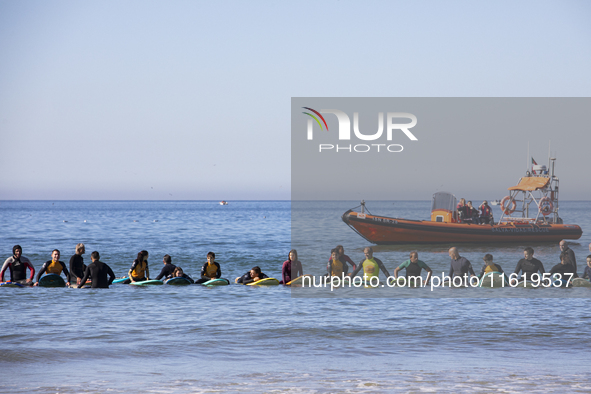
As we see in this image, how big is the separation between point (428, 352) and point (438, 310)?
11.1 ft

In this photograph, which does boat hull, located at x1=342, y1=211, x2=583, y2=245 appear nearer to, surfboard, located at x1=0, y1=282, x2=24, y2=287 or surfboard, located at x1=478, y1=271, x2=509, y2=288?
surfboard, located at x1=478, y1=271, x2=509, y2=288

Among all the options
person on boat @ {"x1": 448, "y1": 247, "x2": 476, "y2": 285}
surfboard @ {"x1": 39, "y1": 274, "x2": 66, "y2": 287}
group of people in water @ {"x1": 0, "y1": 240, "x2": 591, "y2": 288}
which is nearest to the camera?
person on boat @ {"x1": 448, "y1": 247, "x2": 476, "y2": 285}

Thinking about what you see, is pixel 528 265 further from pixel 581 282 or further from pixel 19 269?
pixel 19 269

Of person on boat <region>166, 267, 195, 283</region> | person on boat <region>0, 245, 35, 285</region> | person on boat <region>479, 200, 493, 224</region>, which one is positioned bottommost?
person on boat <region>166, 267, 195, 283</region>

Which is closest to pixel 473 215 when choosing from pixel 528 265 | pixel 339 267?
pixel 528 265

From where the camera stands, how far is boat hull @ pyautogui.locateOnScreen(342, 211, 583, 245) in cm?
2356

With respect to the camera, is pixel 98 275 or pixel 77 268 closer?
pixel 98 275

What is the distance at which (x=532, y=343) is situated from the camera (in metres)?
8.59

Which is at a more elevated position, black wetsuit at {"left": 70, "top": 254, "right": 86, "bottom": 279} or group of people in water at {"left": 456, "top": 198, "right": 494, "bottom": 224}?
group of people in water at {"left": 456, "top": 198, "right": 494, "bottom": 224}

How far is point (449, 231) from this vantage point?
23.6 metres

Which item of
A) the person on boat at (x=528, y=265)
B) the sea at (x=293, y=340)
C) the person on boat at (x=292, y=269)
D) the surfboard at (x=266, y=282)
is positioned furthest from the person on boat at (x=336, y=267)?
the person on boat at (x=528, y=265)

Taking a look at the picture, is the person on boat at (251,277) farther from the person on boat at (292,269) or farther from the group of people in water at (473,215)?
the group of people in water at (473,215)

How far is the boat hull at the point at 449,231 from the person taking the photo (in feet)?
77.3

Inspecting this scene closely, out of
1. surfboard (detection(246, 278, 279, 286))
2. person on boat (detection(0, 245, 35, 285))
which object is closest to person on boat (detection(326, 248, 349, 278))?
surfboard (detection(246, 278, 279, 286))
